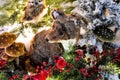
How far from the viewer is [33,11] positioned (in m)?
1.46

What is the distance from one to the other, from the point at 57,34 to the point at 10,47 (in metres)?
0.22

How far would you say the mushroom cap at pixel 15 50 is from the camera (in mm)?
1426

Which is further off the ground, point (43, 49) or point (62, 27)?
point (62, 27)

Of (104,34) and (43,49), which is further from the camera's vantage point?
(43,49)

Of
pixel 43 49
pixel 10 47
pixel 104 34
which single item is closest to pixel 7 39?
pixel 10 47

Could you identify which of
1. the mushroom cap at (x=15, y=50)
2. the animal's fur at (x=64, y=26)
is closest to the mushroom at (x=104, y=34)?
the animal's fur at (x=64, y=26)

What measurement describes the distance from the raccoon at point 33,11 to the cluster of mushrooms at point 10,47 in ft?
0.30

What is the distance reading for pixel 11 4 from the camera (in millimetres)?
1583

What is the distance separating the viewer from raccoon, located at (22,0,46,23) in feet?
4.79

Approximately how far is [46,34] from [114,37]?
0.93ft

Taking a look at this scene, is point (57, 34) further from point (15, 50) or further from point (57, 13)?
point (15, 50)

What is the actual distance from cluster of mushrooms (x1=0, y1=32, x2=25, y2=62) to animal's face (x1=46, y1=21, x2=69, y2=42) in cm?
15

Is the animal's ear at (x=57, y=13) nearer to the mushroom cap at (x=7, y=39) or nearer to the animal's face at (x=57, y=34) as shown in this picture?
the animal's face at (x=57, y=34)

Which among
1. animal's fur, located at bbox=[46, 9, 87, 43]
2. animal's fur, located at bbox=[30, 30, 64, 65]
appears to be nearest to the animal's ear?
animal's fur, located at bbox=[46, 9, 87, 43]
